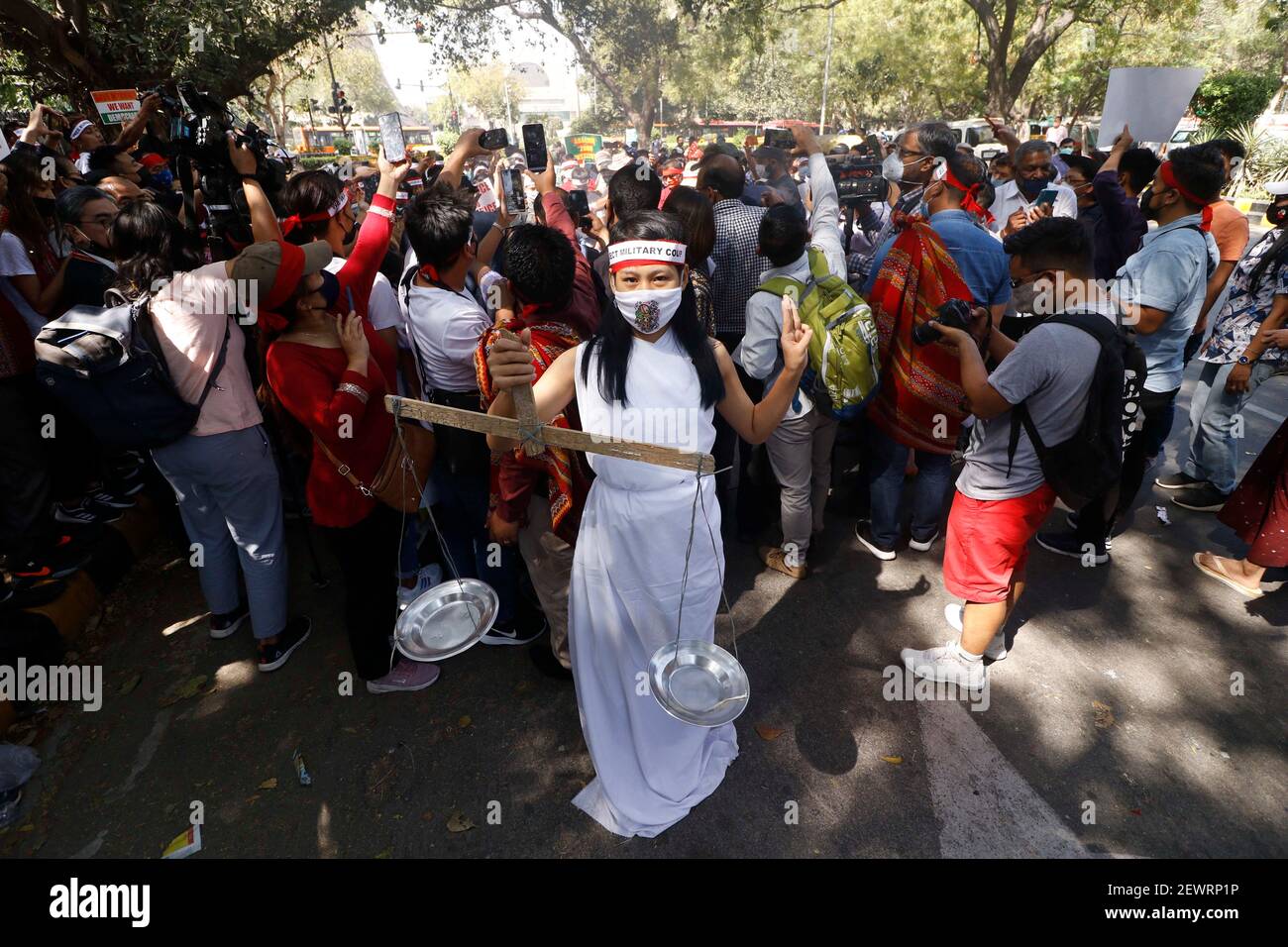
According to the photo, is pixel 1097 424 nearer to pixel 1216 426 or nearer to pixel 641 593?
pixel 641 593

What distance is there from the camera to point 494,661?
3.43m

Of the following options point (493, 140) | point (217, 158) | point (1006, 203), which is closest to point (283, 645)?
point (217, 158)

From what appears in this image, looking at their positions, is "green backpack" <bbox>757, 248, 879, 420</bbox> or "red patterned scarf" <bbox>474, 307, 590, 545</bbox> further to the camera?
"green backpack" <bbox>757, 248, 879, 420</bbox>

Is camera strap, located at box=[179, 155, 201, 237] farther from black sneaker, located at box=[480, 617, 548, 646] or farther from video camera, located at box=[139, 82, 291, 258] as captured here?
Answer: black sneaker, located at box=[480, 617, 548, 646]

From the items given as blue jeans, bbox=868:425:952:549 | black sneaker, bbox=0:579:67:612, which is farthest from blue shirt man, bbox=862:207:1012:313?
black sneaker, bbox=0:579:67:612

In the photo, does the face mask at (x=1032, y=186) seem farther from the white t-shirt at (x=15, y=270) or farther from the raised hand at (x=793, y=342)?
the white t-shirt at (x=15, y=270)

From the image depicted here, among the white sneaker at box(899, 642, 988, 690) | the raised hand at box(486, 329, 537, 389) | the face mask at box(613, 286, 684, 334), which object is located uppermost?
the face mask at box(613, 286, 684, 334)

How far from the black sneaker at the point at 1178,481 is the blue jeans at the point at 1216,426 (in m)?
0.06

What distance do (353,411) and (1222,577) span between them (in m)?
4.66

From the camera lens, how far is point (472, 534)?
11.6 ft

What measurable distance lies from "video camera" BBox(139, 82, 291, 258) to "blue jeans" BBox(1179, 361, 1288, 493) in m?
5.74

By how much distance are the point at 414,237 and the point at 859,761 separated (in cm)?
293

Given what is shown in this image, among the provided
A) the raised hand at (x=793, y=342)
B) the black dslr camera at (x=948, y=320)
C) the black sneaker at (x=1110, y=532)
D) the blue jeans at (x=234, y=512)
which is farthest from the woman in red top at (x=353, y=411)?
the black sneaker at (x=1110, y=532)

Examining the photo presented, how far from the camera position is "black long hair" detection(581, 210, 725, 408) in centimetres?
213
